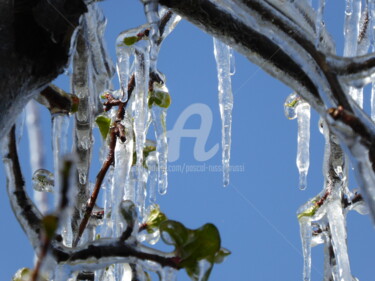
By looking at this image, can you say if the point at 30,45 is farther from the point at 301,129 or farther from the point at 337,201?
the point at 301,129

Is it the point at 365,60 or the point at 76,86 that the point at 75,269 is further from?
the point at 76,86

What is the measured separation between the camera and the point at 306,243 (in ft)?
5.24

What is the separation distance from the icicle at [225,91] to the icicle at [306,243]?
305 millimetres

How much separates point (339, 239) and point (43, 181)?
0.87 metres

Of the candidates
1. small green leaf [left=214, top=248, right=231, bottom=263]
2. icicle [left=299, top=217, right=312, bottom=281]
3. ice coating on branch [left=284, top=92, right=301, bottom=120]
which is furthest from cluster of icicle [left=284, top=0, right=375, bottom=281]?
small green leaf [left=214, top=248, right=231, bottom=263]

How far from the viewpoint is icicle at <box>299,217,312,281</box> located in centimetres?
153

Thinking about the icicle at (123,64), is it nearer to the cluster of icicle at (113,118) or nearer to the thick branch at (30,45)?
the cluster of icicle at (113,118)

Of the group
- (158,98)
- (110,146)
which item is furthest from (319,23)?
(110,146)

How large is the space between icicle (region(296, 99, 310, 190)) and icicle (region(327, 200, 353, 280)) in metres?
0.36

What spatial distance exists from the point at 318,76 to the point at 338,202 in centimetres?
63

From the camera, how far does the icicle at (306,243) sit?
1.53m

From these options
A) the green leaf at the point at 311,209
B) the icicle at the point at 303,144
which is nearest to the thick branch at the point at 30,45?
the green leaf at the point at 311,209

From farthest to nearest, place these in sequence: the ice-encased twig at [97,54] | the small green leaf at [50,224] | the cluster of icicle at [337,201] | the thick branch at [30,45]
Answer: the cluster of icicle at [337,201] < the ice-encased twig at [97,54] < the thick branch at [30,45] < the small green leaf at [50,224]

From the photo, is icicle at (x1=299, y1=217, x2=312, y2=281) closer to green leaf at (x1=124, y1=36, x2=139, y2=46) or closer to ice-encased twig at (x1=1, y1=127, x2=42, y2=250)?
green leaf at (x1=124, y1=36, x2=139, y2=46)
